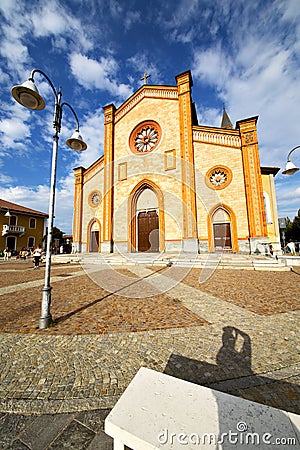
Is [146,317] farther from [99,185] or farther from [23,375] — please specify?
[99,185]

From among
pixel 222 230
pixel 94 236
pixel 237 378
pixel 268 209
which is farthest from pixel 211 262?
pixel 94 236

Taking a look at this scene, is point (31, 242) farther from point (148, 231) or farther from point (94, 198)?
point (148, 231)

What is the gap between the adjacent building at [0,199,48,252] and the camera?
25453 mm

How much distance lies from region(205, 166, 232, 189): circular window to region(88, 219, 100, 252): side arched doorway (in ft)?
38.8

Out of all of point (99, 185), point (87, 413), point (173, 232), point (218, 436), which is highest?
point (99, 185)

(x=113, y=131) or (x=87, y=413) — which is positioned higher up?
(x=113, y=131)

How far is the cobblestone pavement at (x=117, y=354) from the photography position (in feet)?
6.08

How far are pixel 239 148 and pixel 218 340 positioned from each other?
52.7 ft

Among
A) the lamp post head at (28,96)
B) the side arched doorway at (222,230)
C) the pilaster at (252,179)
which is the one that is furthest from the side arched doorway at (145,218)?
the lamp post head at (28,96)

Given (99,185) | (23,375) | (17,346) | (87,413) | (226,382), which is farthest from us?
(99,185)

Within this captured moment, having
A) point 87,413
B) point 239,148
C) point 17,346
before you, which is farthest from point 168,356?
point 239,148

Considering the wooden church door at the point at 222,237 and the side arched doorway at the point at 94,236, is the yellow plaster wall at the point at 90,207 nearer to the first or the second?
the side arched doorway at the point at 94,236

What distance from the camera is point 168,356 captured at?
2.79 meters

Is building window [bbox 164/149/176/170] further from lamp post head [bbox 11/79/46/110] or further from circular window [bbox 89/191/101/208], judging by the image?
lamp post head [bbox 11/79/46/110]
